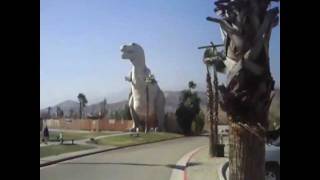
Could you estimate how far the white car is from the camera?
479 centimetres

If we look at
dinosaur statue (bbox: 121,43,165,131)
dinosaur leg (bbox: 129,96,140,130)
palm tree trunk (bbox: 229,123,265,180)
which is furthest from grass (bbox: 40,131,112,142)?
palm tree trunk (bbox: 229,123,265,180)

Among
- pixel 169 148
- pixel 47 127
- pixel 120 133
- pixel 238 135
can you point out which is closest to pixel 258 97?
pixel 238 135

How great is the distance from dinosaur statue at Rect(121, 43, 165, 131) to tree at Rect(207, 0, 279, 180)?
1090mm

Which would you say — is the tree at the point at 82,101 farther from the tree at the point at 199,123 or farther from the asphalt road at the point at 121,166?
the tree at the point at 199,123

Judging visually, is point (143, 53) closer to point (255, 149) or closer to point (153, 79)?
point (153, 79)

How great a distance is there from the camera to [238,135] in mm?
4422

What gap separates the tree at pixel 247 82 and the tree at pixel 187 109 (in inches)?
37.4

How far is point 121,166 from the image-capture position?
5066 mm

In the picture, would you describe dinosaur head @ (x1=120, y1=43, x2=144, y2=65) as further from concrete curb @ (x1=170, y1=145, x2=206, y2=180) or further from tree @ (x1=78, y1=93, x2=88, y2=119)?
concrete curb @ (x1=170, y1=145, x2=206, y2=180)

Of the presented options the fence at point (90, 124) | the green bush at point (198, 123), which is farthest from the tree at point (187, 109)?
the fence at point (90, 124)

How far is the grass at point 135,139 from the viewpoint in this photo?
217 inches

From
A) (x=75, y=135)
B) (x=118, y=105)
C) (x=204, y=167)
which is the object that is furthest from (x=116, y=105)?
(x=204, y=167)

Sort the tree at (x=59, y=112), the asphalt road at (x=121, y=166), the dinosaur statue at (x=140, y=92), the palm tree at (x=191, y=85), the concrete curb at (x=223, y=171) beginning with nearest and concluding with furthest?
the concrete curb at (x=223, y=171) → the asphalt road at (x=121, y=166) → the dinosaur statue at (x=140, y=92) → the palm tree at (x=191, y=85) → the tree at (x=59, y=112)
